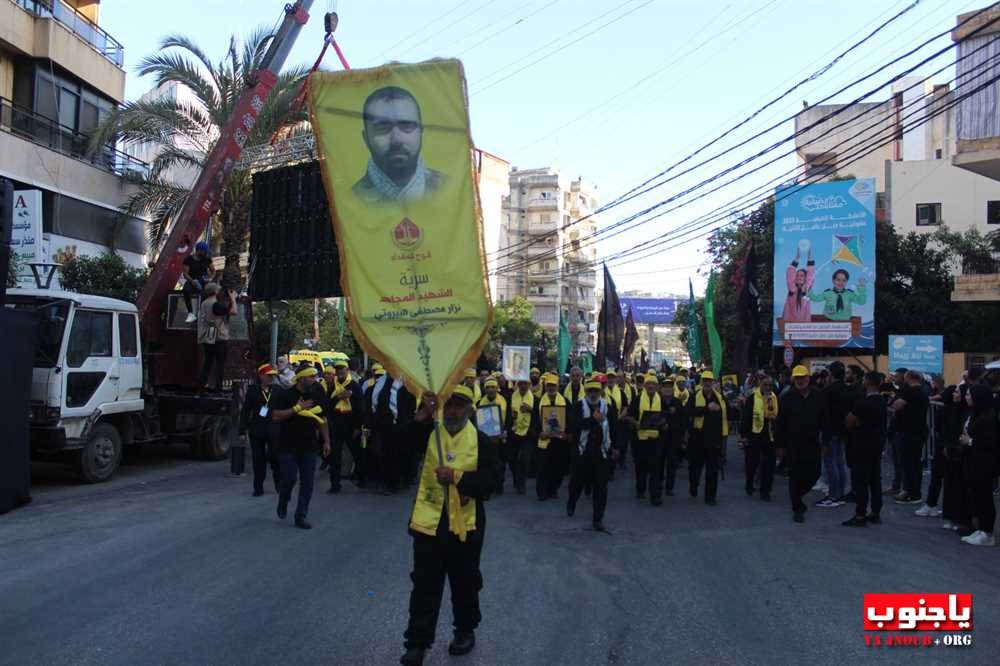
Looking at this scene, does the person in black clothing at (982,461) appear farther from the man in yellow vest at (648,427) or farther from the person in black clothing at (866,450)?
the man in yellow vest at (648,427)

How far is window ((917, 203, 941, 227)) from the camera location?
40.3 meters

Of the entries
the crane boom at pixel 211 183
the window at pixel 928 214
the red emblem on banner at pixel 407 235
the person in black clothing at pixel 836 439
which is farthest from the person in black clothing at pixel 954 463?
the window at pixel 928 214

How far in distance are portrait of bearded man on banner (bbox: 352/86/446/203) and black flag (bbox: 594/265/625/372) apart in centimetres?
1730

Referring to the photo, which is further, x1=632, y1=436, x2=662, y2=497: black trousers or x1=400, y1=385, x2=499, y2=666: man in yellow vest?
x1=632, y1=436, x2=662, y2=497: black trousers

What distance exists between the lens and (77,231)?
22.8 meters

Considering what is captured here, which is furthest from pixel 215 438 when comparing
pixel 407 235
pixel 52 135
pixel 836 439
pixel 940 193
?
pixel 940 193

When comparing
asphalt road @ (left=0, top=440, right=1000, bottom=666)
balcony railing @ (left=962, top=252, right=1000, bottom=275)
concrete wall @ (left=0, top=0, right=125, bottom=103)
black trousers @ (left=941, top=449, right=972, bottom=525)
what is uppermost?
concrete wall @ (left=0, top=0, right=125, bottom=103)

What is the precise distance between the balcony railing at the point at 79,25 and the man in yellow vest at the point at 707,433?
19.4 m

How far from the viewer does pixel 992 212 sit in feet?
129

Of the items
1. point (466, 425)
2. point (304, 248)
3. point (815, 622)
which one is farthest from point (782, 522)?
point (304, 248)

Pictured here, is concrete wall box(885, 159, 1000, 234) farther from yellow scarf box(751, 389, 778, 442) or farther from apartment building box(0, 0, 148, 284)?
apartment building box(0, 0, 148, 284)

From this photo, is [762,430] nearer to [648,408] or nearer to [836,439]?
[836,439]

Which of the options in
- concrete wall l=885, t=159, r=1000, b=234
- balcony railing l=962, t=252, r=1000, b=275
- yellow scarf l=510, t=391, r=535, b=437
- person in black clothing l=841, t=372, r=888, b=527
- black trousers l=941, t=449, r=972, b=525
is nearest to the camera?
black trousers l=941, t=449, r=972, b=525

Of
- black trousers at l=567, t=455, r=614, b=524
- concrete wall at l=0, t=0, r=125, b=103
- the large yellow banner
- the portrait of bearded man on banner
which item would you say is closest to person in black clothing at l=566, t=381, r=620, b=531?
black trousers at l=567, t=455, r=614, b=524
